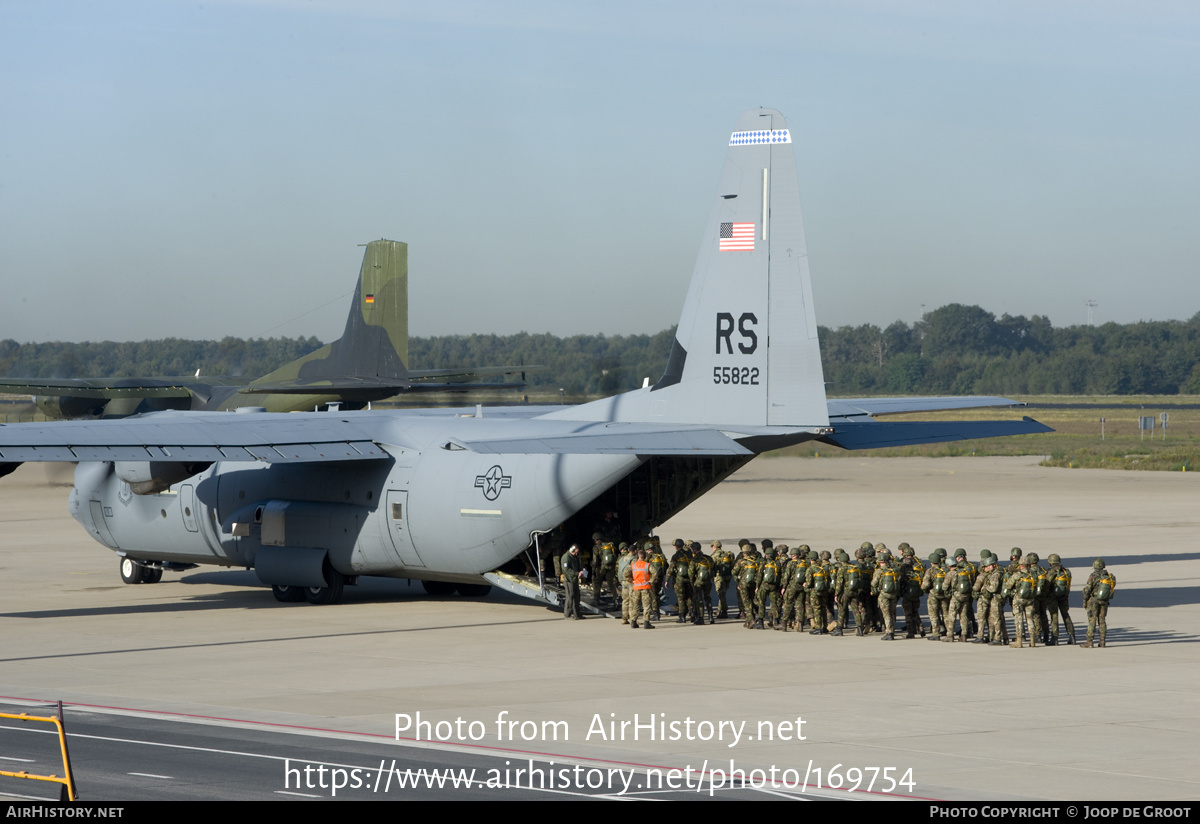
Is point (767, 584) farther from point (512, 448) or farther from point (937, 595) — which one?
point (512, 448)

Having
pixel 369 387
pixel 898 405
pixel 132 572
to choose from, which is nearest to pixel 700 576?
pixel 898 405

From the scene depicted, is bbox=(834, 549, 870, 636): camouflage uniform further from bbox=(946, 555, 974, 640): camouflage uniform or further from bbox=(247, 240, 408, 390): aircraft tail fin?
bbox=(247, 240, 408, 390): aircraft tail fin

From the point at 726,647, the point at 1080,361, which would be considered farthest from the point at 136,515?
the point at 1080,361

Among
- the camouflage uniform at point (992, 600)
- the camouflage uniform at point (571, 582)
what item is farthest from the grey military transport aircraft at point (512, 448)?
the camouflage uniform at point (992, 600)

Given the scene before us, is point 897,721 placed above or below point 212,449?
below

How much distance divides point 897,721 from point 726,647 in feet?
18.1

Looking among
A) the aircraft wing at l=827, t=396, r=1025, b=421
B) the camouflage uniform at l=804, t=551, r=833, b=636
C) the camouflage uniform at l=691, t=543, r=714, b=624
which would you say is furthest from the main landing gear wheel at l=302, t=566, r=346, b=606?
the aircraft wing at l=827, t=396, r=1025, b=421

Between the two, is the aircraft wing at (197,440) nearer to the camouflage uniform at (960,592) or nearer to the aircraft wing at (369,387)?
the camouflage uniform at (960,592)

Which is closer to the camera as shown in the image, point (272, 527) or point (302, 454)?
point (302, 454)

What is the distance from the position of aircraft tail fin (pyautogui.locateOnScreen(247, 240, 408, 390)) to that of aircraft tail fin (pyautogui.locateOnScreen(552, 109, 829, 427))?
20.1m

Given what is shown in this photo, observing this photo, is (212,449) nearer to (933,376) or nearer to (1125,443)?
(1125,443)

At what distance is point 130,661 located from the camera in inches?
746
